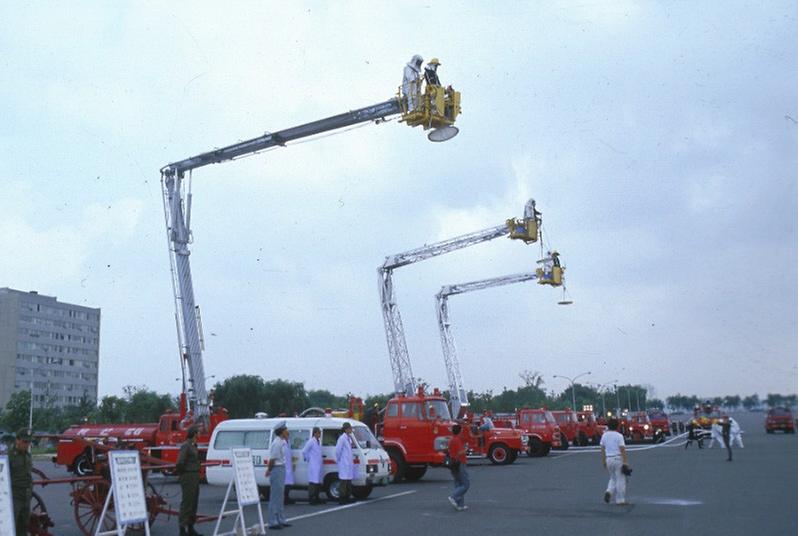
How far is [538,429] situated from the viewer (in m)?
32.7

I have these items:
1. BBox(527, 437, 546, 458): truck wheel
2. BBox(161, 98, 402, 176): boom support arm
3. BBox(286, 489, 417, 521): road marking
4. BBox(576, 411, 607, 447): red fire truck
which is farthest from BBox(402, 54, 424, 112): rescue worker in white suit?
BBox(576, 411, 607, 447): red fire truck

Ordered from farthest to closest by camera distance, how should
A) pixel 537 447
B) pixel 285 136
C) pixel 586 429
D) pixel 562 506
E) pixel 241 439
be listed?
pixel 586 429, pixel 537 447, pixel 285 136, pixel 241 439, pixel 562 506

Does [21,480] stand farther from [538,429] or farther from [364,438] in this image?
[538,429]

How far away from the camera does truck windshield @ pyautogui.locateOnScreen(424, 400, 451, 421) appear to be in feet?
71.1

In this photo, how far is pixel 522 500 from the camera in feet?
51.3

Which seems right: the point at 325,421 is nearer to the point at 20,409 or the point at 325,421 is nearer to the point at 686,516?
the point at 686,516

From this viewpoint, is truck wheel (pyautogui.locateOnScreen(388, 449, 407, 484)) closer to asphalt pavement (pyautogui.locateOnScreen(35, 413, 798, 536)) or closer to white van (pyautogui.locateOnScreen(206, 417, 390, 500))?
asphalt pavement (pyautogui.locateOnScreen(35, 413, 798, 536))

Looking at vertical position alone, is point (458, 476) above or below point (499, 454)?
above

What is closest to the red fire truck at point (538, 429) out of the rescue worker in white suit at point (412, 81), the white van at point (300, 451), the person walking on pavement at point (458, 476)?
the white van at point (300, 451)

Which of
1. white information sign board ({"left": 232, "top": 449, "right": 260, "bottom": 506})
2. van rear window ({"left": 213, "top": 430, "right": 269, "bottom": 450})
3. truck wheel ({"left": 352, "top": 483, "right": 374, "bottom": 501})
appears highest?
van rear window ({"left": 213, "top": 430, "right": 269, "bottom": 450})

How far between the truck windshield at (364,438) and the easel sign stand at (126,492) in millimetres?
7831

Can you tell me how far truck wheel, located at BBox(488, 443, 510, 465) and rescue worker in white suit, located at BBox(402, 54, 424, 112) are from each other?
646 inches

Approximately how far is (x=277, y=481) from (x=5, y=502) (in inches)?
210

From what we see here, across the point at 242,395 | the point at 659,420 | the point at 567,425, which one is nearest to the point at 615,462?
the point at 567,425
